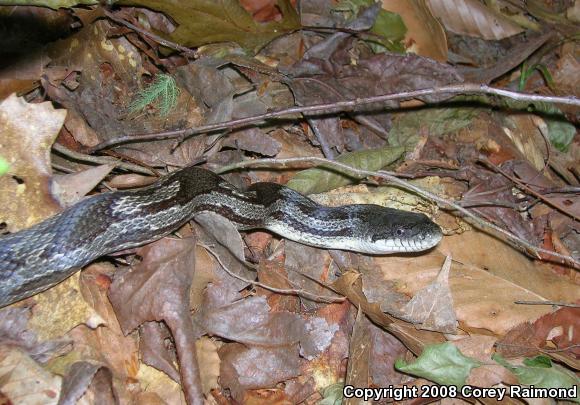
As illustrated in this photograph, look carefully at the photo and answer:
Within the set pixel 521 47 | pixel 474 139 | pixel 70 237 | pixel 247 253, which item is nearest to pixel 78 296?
pixel 70 237

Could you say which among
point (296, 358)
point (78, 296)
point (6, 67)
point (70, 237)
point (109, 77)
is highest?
point (6, 67)

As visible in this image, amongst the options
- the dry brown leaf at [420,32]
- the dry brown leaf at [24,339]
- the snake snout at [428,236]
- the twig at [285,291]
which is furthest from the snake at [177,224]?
the dry brown leaf at [420,32]

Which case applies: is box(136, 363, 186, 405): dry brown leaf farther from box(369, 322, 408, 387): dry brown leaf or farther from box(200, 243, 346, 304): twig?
box(369, 322, 408, 387): dry brown leaf

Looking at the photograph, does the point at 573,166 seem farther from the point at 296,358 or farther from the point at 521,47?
the point at 296,358

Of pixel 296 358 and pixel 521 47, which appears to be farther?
pixel 521 47

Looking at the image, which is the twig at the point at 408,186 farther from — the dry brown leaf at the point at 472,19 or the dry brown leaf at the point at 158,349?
the dry brown leaf at the point at 472,19

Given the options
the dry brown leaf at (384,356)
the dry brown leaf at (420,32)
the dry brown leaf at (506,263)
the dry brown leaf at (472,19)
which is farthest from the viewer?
the dry brown leaf at (472,19)
